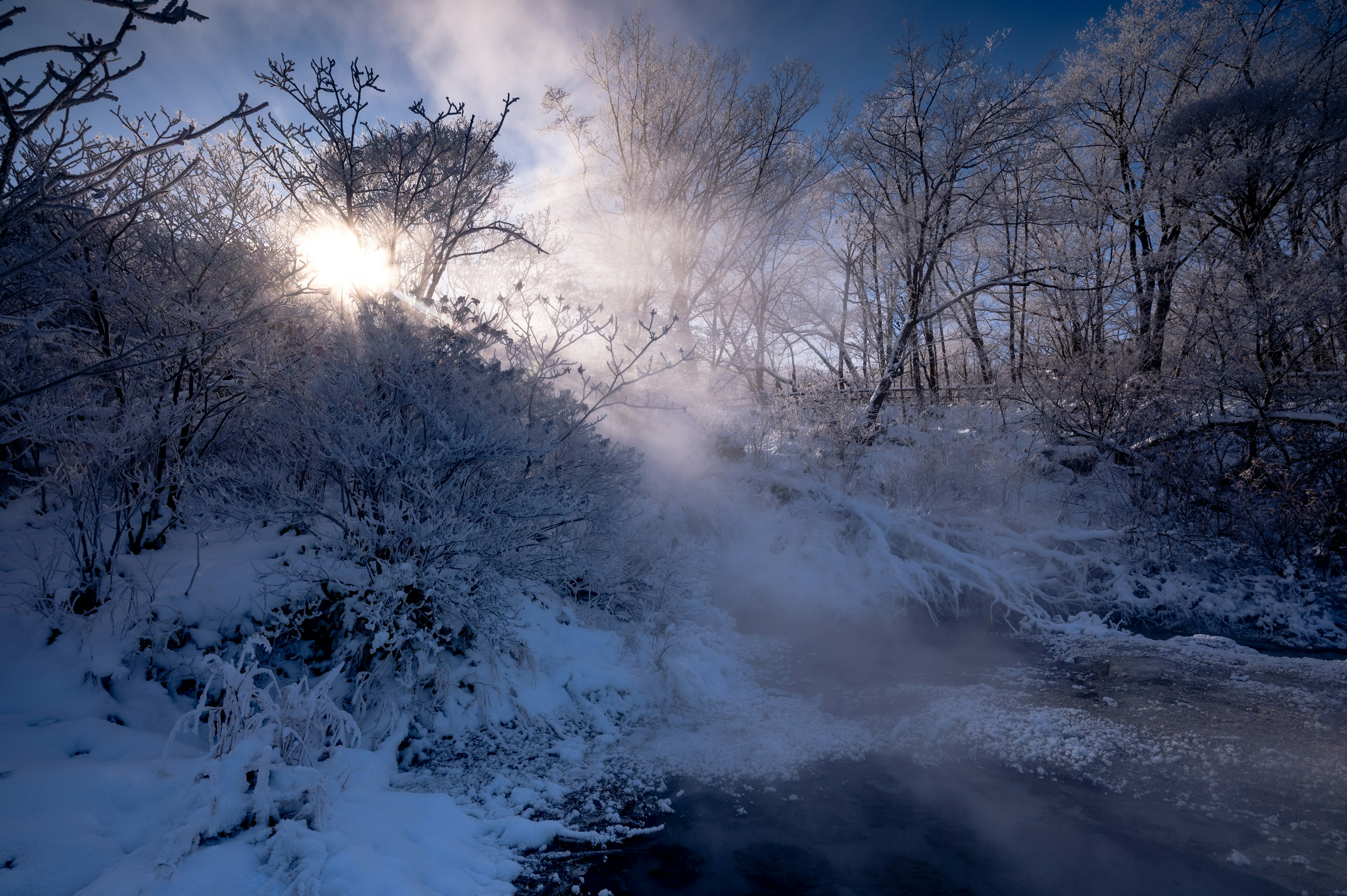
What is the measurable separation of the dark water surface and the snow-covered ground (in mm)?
259

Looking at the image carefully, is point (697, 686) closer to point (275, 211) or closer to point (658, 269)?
point (275, 211)

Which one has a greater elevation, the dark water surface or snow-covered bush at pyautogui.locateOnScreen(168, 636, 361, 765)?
snow-covered bush at pyautogui.locateOnScreen(168, 636, 361, 765)

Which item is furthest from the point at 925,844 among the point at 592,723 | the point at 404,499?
the point at 404,499

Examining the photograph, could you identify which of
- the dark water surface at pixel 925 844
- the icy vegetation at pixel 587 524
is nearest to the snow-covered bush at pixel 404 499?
the icy vegetation at pixel 587 524

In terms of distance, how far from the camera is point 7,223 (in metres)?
1.70

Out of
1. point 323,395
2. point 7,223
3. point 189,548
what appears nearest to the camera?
point 7,223

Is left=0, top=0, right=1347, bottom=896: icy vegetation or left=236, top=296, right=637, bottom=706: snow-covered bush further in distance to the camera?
left=236, top=296, right=637, bottom=706: snow-covered bush

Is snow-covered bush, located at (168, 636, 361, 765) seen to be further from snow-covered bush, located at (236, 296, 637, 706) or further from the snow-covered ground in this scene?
snow-covered bush, located at (236, 296, 637, 706)

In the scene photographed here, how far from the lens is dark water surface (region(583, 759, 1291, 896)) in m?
3.67

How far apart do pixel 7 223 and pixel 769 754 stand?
18.1ft

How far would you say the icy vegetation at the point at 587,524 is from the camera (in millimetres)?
3580

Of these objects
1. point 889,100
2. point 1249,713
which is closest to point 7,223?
point 1249,713

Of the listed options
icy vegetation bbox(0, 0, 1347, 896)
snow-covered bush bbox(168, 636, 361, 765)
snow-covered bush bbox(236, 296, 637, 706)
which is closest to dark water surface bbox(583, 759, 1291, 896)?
icy vegetation bbox(0, 0, 1347, 896)

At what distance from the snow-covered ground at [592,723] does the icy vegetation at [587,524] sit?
0.04m
